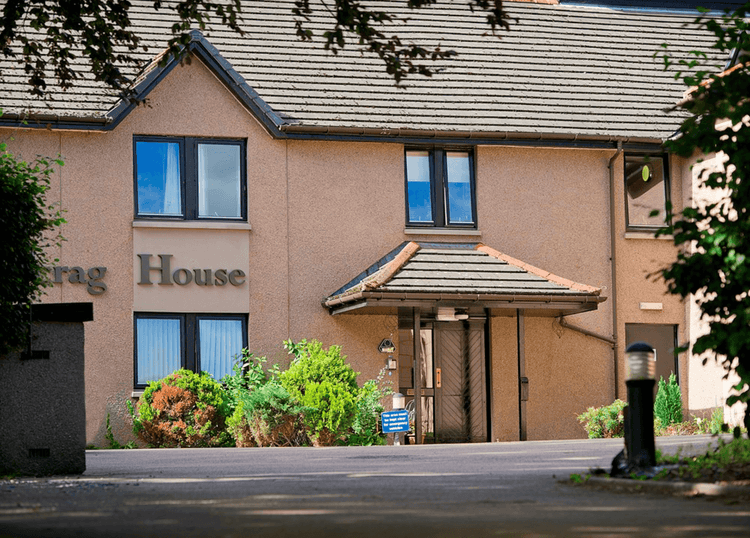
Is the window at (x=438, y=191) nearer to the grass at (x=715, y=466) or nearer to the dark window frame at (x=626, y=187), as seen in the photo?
the dark window frame at (x=626, y=187)

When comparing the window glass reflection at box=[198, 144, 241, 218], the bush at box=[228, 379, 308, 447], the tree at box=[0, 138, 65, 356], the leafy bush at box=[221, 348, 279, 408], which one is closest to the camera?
the tree at box=[0, 138, 65, 356]

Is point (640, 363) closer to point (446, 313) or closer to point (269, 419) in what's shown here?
point (269, 419)

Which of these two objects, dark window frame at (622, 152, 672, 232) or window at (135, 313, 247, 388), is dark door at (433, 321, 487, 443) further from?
window at (135, 313, 247, 388)

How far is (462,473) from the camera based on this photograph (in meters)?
11.9

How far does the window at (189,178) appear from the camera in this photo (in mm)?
22906

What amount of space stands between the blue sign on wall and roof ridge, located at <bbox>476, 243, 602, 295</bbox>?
3.76m

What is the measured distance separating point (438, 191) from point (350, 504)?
16.2 metres

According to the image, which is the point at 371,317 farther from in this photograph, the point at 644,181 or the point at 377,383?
the point at 644,181

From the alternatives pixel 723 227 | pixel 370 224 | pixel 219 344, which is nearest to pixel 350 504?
pixel 723 227

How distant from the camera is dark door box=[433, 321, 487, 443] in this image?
23875mm

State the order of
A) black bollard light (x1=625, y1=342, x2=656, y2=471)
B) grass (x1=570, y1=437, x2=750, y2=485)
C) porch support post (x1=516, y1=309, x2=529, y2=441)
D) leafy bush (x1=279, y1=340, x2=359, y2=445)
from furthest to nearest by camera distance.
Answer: porch support post (x1=516, y1=309, x2=529, y2=441), leafy bush (x1=279, y1=340, x2=359, y2=445), black bollard light (x1=625, y1=342, x2=656, y2=471), grass (x1=570, y1=437, x2=750, y2=485)

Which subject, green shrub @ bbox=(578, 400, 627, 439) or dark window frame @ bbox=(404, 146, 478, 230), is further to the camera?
dark window frame @ bbox=(404, 146, 478, 230)

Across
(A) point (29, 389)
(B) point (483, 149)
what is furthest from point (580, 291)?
(A) point (29, 389)

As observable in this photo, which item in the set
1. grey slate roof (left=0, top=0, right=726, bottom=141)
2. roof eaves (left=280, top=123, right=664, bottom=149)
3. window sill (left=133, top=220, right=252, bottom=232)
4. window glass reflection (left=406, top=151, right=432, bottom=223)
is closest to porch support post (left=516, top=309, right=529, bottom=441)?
window glass reflection (left=406, top=151, right=432, bottom=223)
